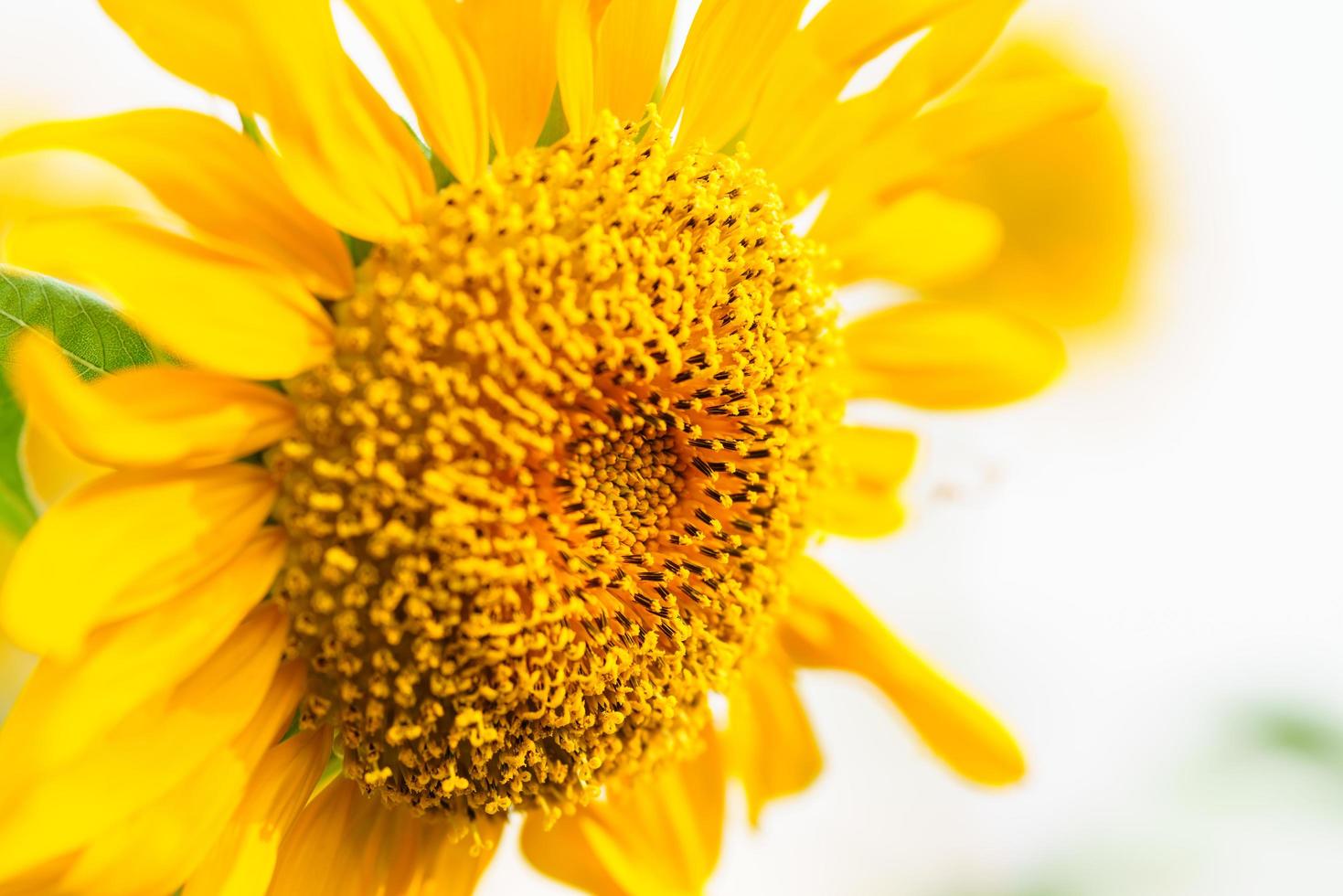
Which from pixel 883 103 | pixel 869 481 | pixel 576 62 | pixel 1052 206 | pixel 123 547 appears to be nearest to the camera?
pixel 123 547

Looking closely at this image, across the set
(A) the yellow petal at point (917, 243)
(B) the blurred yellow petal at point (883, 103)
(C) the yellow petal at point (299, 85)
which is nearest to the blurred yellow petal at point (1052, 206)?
(A) the yellow petal at point (917, 243)

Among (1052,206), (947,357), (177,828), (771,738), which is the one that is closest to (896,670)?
(771,738)

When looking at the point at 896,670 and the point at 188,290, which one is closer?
the point at 188,290

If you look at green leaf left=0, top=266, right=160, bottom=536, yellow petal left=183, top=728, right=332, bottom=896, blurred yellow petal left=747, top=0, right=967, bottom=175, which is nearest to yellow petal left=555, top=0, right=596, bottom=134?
blurred yellow petal left=747, top=0, right=967, bottom=175

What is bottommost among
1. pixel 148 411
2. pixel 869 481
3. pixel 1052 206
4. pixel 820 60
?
pixel 148 411

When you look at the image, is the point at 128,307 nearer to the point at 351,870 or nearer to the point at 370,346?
the point at 370,346

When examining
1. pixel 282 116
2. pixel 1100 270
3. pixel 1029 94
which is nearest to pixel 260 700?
pixel 282 116

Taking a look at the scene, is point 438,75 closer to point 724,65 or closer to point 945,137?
point 724,65
